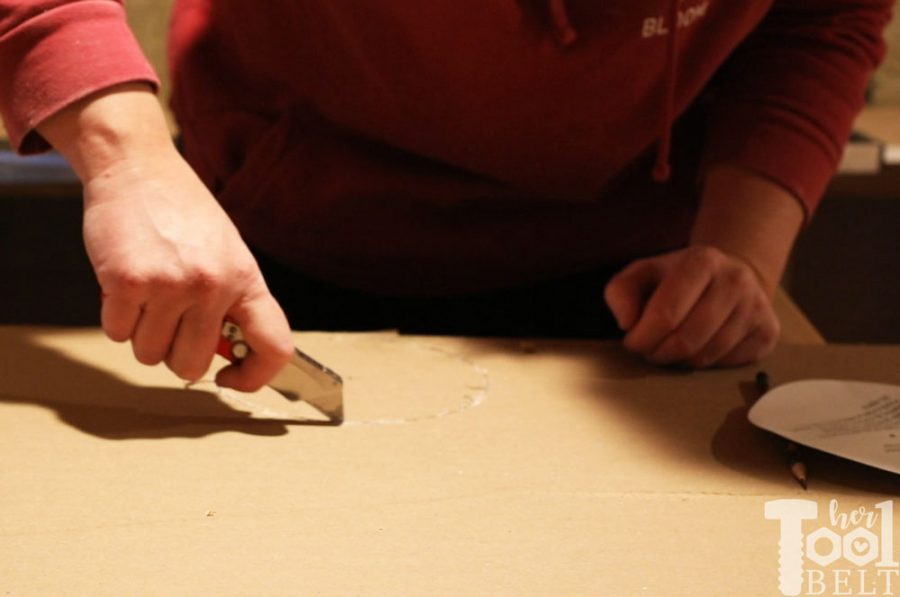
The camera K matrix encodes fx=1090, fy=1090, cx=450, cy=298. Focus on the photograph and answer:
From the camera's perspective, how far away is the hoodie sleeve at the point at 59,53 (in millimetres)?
614

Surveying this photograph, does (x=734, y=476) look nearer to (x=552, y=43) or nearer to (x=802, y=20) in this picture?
(x=552, y=43)

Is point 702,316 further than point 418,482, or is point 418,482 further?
point 702,316

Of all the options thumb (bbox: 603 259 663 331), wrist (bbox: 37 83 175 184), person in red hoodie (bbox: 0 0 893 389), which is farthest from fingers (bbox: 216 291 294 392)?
thumb (bbox: 603 259 663 331)

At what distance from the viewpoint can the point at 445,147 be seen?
786 mm

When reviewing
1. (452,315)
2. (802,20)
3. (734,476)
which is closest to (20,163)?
(452,315)

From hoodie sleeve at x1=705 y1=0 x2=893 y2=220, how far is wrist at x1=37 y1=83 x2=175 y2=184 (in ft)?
1.45

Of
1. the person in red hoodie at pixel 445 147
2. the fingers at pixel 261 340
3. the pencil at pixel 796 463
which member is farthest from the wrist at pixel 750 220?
the fingers at pixel 261 340

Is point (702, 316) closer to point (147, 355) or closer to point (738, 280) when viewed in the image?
point (738, 280)

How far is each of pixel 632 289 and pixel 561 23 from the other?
18cm

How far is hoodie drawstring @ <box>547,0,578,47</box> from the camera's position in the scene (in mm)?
708

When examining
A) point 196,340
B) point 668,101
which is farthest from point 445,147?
point 196,340

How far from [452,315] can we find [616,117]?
0.22 meters

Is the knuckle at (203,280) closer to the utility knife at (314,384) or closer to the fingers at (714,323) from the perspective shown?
the utility knife at (314,384)

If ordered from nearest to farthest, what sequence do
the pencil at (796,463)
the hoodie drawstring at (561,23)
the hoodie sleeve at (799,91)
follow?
the pencil at (796,463) < the hoodie drawstring at (561,23) < the hoodie sleeve at (799,91)
